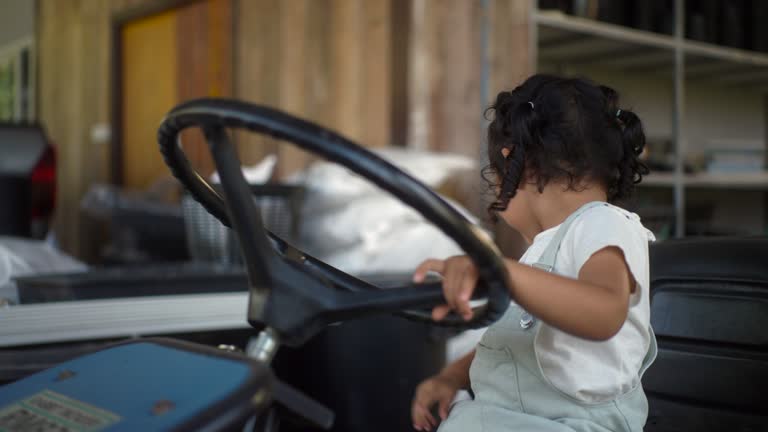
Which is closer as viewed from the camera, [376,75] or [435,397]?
[435,397]

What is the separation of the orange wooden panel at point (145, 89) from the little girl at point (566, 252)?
3915 millimetres

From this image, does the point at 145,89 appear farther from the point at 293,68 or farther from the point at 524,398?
the point at 524,398

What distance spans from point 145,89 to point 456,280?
4.63 metres

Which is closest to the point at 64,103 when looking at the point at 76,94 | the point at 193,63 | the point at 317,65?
the point at 76,94

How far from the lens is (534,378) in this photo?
0.83 metres

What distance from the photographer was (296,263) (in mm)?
645

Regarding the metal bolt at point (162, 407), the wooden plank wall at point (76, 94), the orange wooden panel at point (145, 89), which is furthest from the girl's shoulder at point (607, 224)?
the wooden plank wall at point (76, 94)

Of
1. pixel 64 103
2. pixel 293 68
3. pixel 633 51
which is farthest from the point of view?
pixel 64 103

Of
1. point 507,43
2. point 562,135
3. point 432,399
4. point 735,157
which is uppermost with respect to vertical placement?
point 507,43

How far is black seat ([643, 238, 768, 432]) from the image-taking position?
0.89 meters

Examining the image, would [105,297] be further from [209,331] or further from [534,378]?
[534,378]

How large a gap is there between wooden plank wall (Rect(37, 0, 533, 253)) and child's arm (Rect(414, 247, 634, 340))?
196cm

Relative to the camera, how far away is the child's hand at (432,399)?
37.9 inches

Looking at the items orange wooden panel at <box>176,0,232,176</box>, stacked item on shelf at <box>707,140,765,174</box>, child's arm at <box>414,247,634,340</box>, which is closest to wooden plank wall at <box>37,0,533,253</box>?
orange wooden panel at <box>176,0,232,176</box>
